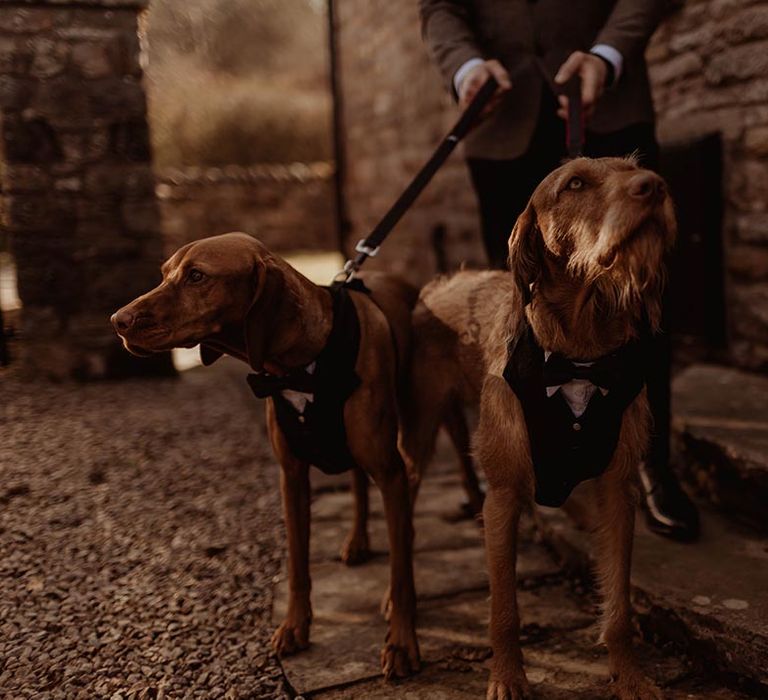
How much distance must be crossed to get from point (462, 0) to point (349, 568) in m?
2.39

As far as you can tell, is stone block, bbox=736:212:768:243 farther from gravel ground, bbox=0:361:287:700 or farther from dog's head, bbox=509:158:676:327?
gravel ground, bbox=0:361:287:700

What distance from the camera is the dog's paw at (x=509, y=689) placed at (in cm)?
252

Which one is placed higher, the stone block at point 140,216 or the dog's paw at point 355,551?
the stone block at point 140,216

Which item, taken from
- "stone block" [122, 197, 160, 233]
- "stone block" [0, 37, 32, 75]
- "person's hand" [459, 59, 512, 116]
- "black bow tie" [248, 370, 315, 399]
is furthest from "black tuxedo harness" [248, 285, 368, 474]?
"stone block" [0, 37, 32, 75]

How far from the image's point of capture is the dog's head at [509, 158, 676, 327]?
2.05 metres

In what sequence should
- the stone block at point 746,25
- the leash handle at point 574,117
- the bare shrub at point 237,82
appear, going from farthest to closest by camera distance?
1. the bare shrub at point 237,82
2. the stone block at point 746,25
3. the leash handle at point 574,117

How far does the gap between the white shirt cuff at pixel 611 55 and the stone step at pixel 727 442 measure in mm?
1541

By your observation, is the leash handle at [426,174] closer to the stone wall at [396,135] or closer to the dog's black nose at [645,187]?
the dog's black nose at [645,187]

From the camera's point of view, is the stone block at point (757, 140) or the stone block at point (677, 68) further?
the stone block at point (677, 68)

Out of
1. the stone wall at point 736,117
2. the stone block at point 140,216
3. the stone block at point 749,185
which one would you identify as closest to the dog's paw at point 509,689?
the stone wall at point 736,117

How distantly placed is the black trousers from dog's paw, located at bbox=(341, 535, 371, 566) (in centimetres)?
124

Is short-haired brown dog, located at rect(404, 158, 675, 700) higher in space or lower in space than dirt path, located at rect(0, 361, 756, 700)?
higher

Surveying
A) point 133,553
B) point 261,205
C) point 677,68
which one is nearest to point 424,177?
point 133,553

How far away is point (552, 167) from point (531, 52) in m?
0.45
